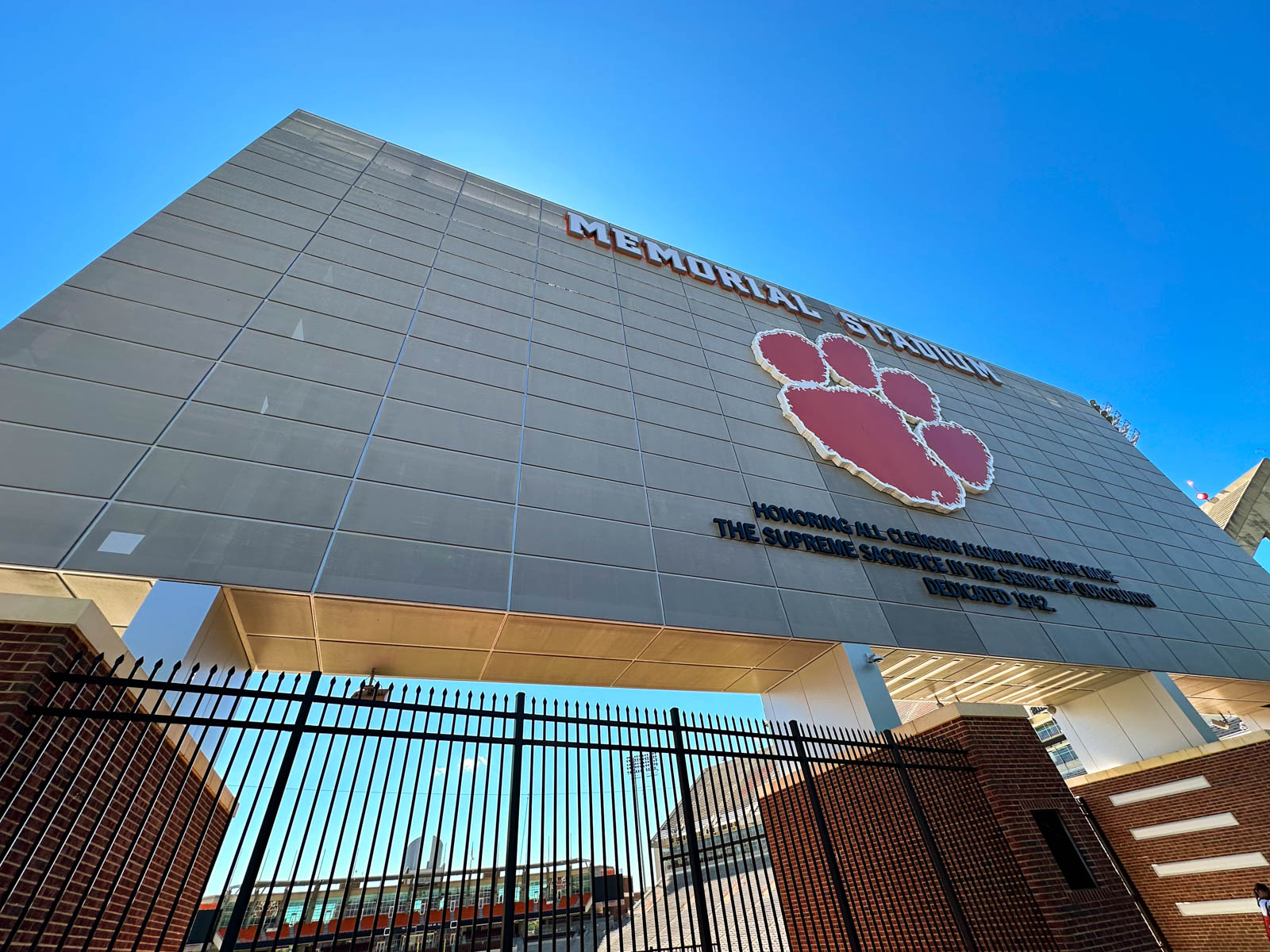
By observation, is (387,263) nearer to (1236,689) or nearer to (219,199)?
(219,199)

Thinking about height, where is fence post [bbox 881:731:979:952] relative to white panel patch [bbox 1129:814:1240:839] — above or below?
below

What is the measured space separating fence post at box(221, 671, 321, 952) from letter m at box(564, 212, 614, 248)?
1608 cm

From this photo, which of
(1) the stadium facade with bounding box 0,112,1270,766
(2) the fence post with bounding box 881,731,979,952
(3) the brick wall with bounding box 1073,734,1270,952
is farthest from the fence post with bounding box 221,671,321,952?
(3) the brick wall with bounding box 1073,734,1270,952

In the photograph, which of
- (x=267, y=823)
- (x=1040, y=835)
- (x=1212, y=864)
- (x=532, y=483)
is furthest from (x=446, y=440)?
(x=1212, y=864)

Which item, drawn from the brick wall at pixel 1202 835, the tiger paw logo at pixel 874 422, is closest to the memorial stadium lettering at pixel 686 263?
the tiger paw logo at pixel 874 422

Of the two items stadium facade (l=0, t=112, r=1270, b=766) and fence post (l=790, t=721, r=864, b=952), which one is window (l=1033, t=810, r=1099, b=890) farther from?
fence post (l=790, t=721, r=864, b=952)

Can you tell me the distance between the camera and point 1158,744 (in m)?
14.4

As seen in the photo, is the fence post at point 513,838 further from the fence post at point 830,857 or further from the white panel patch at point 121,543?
the white panel patch at point 121,543

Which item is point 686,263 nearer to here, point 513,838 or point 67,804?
point 513,838

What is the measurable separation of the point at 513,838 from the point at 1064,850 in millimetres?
8537

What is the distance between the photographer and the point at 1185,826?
13461 mm

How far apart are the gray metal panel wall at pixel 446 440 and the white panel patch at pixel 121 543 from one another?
36 millimetres

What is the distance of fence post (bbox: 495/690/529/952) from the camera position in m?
5.30

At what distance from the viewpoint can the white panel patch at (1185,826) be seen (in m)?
12.8
